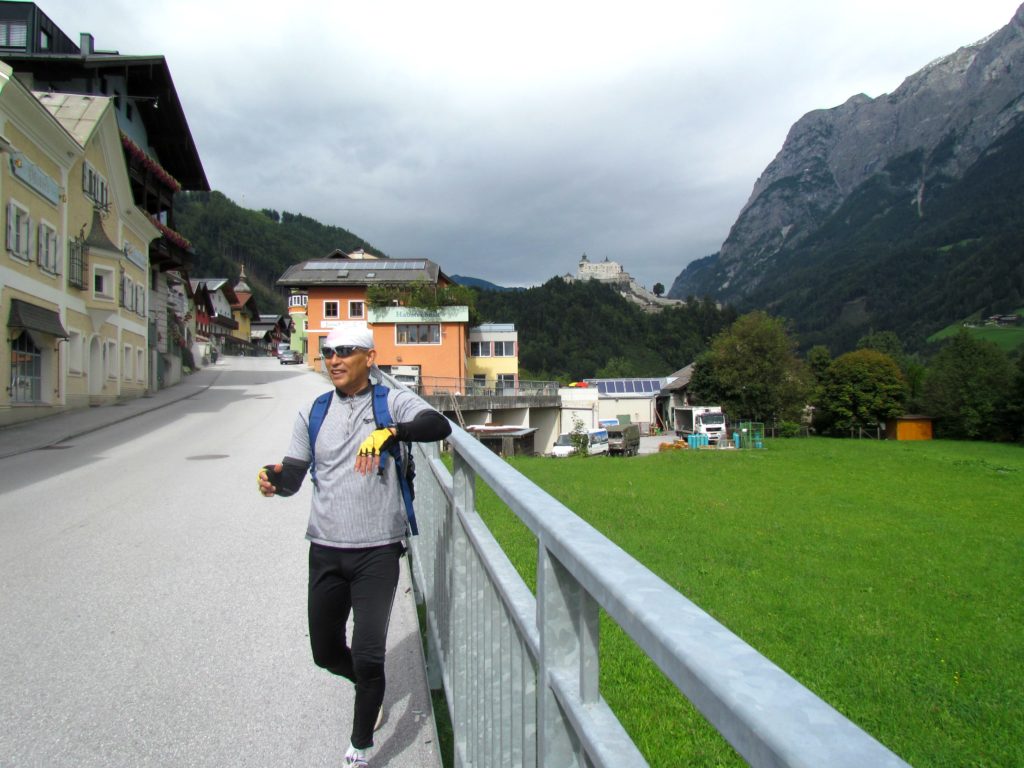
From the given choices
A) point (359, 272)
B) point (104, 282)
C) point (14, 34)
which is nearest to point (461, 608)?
point (104, 282)

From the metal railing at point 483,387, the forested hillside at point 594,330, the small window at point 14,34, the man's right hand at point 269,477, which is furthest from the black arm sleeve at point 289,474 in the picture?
the forested hillside at point 594,330

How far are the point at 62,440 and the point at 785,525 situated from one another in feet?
53.1

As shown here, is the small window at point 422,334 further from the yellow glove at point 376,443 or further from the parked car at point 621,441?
the yellow glove at point 376,443

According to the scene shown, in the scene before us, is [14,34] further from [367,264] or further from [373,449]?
[373,449]

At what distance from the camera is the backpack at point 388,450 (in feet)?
12.3

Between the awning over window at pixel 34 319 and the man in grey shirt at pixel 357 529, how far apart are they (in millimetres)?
19974

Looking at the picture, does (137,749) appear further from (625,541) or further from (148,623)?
(625,541)

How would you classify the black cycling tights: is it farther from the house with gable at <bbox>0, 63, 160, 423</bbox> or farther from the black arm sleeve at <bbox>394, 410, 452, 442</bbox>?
the house with gable at <bbox>0, 63, 160, 423</bbox>

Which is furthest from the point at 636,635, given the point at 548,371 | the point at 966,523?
→ the point at 548,371

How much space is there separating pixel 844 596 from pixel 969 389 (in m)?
69.6

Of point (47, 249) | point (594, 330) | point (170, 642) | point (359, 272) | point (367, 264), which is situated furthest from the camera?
point (594, 330)

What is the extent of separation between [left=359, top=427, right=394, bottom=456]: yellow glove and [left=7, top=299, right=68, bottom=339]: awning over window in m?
20.4

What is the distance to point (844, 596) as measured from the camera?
854 centimetres

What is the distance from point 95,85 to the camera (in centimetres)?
3450
